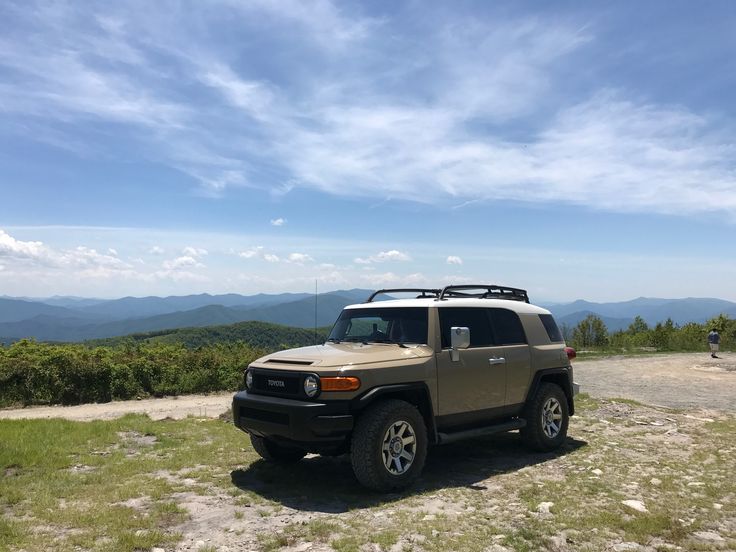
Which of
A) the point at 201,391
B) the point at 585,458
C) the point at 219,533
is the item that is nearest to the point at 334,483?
the point at 219,533

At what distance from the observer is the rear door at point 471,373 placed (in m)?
6.62

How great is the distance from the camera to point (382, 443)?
18.8 ft

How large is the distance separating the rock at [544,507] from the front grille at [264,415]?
8.82 ft

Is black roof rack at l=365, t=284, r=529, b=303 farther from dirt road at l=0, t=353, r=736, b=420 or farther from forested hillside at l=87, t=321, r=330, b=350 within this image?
forested hillside at l=87, t=321, r=330, b=350

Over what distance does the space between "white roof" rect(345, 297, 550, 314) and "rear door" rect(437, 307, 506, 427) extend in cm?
8

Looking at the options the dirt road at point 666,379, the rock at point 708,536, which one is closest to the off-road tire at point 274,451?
the rock at point 708,536

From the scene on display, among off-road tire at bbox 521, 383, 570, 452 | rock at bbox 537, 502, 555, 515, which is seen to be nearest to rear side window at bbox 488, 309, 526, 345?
off-road tire at bbox 521, 383, 570, 452

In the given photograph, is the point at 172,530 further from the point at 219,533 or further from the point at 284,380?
the point at 284,380

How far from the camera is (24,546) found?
14.0ft

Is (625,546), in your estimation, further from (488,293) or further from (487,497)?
(488,293)

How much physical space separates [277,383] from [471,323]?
2.75 m

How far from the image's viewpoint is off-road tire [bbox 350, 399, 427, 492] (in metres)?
5.64

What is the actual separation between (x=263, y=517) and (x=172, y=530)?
0.82 meters

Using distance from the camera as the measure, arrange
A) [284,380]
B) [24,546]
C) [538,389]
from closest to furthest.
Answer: [24,546]
[284,380]
[538,389]
